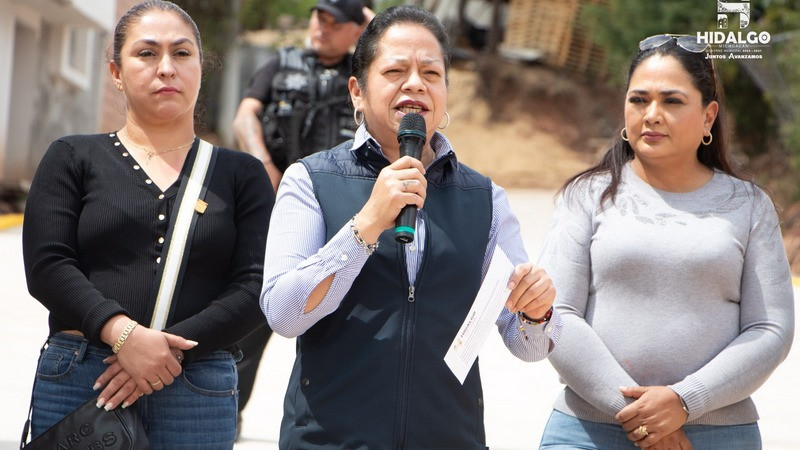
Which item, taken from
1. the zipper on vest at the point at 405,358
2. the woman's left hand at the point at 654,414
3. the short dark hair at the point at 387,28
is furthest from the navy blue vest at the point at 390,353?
the woman's left hand at the point at 654,414

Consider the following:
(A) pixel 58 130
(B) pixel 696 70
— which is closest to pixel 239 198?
(B) pixel 696 70

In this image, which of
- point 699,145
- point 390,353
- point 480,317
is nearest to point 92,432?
point 390,353

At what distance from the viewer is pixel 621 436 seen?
356cm

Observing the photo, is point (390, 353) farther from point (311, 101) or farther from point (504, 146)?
point (504, 146)

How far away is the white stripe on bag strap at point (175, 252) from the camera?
330 cm

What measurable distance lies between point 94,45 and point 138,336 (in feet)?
70.1

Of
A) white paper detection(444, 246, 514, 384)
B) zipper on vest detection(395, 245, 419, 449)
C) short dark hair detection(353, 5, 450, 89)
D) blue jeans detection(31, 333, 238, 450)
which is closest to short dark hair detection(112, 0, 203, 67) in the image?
short dark hair detection(353, 5, 450, 89)

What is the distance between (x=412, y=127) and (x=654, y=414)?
1250 mm

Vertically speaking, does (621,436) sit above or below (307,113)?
below

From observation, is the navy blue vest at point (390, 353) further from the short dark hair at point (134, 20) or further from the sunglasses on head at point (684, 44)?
the sunglasses on head at point (684, 44)

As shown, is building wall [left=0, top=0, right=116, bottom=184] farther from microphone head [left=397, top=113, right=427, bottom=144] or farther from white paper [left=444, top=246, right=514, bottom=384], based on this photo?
white paper [left=444, top=246, right=514, bottom=384]

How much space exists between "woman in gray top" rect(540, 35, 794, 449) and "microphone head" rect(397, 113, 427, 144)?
98cm

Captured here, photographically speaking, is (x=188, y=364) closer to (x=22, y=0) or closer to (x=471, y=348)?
(x=471, y=348)

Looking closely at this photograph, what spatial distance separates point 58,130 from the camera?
830 inches
